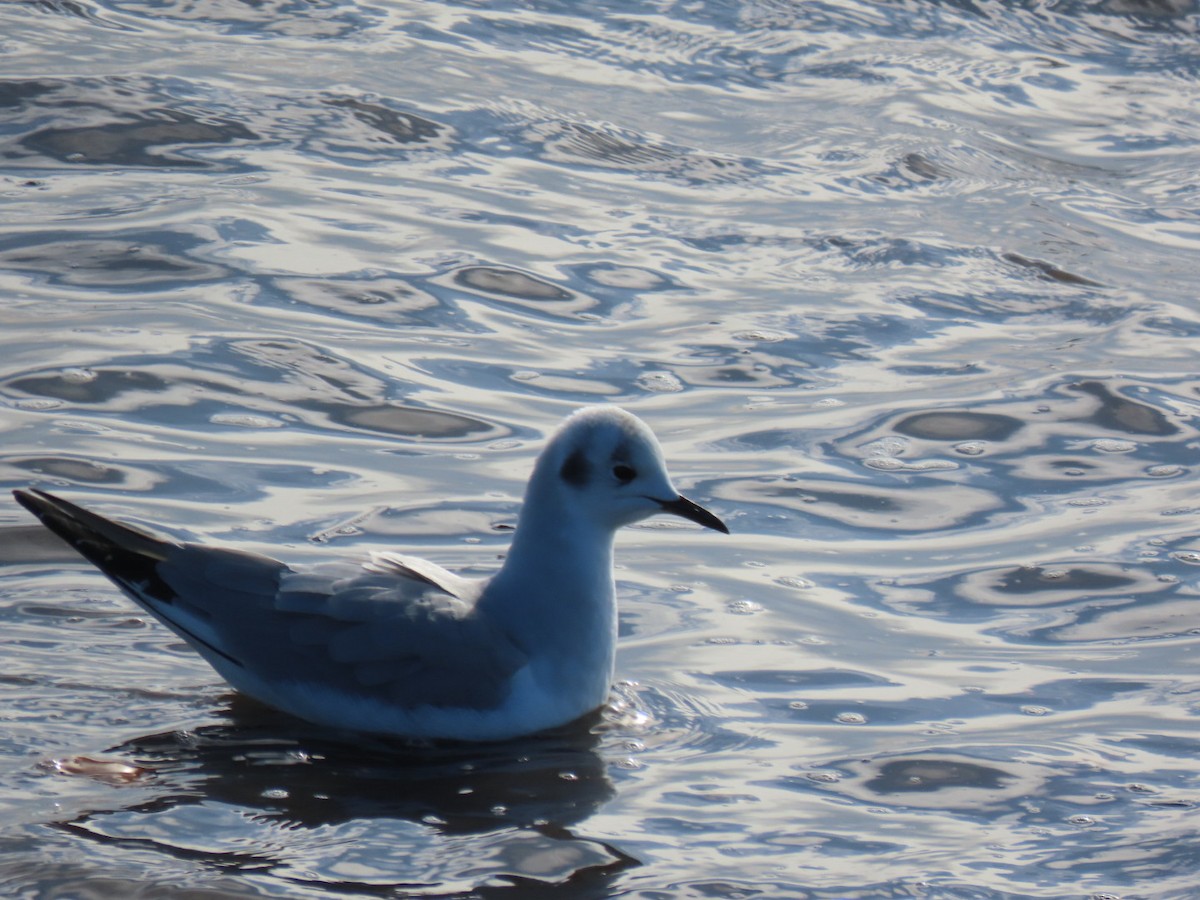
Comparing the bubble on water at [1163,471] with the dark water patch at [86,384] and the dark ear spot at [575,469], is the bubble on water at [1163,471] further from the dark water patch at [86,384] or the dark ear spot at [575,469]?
the dark water patch at [86,384]

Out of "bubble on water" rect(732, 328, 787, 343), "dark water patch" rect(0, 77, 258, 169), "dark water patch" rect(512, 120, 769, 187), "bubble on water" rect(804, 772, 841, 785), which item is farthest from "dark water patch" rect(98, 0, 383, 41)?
"bubble on water" rect(804, 772, 841, 785)

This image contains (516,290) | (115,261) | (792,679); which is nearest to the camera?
(792,679)

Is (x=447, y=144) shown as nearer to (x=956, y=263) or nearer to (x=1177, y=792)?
(x=956, y=263)

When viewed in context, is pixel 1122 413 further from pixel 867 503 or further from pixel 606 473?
pixel 606 473

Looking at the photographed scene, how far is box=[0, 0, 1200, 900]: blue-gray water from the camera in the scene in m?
4.85

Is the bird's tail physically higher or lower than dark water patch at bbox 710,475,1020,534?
higher

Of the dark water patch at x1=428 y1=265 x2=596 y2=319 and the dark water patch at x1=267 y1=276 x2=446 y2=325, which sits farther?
the dark water patch at x1=428 y1=265 x2=596 y2=319

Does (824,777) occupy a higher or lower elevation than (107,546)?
lower

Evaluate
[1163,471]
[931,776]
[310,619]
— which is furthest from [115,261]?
[931,776]

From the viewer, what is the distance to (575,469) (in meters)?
5.60

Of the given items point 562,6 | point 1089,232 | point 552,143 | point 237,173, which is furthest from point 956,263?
point 562,6

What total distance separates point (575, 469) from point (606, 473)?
94 mm

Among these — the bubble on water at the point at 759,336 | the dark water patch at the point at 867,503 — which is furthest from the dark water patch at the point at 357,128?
the dark water patch at the point at 867,503

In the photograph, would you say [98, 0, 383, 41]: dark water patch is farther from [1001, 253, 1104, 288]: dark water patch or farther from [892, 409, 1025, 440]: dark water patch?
[892, 409, 1025, 440]: dark water patch
